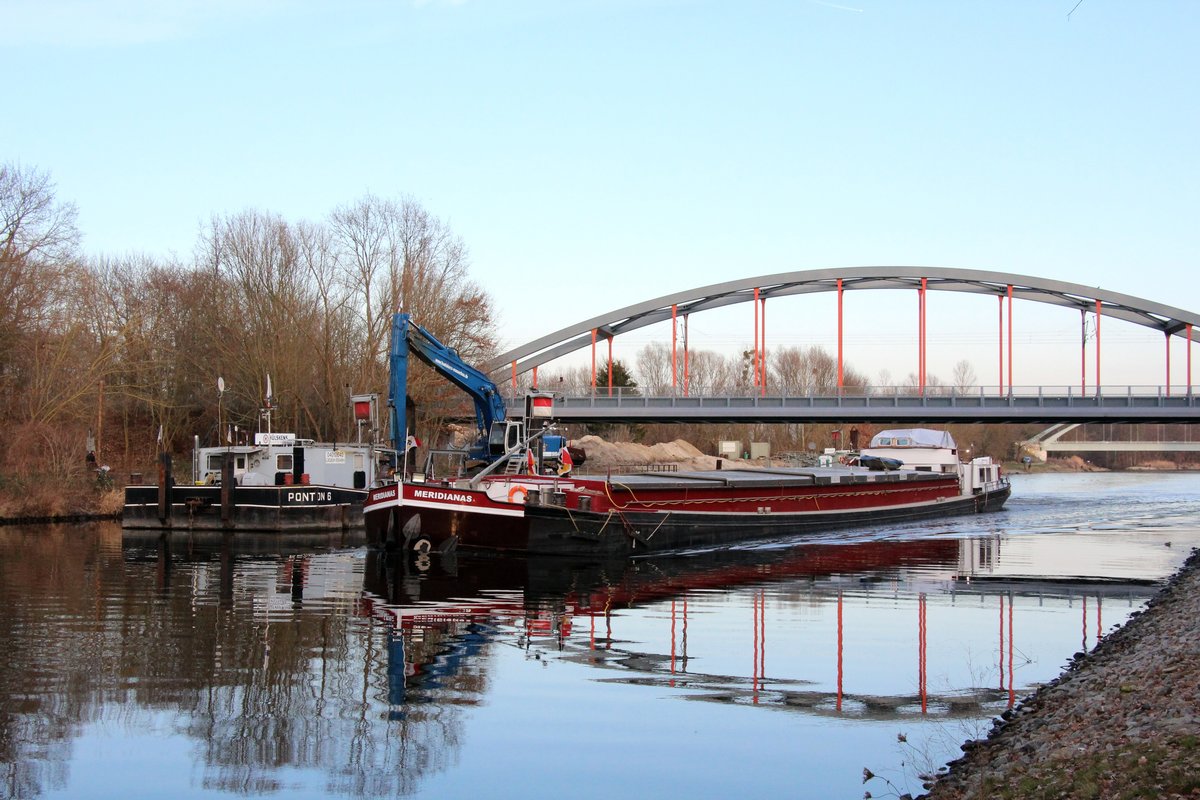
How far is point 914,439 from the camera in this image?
183ft

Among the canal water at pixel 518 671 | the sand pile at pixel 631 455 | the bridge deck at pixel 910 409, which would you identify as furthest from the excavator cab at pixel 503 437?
the sand pile at pixel 631 455

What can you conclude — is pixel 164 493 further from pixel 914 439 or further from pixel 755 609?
pixel 914 439

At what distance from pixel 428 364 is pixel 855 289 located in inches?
2039

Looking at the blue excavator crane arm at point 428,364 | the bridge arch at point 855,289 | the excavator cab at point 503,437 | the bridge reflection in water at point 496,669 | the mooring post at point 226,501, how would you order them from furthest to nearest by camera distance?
1. the bridge arch at point 855,289
2. the mooring post at point 226,501
3. the excavator cab at point 503,437
4. the blue excavator crane arm at point 428,364
5. the bridge reflection in water at point 496,669

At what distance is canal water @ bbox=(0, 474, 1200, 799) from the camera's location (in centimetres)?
1084

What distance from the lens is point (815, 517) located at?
39906 millimetres

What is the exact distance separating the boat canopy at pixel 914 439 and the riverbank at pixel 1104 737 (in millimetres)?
40419

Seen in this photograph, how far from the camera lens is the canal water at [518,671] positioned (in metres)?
10.8

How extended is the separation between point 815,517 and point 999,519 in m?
12.5

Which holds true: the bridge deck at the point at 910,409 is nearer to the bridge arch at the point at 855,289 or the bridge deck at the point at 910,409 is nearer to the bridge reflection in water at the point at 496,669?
the bridge arch at the point at 855,289

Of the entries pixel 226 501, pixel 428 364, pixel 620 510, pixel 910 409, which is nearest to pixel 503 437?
pixel 428 364

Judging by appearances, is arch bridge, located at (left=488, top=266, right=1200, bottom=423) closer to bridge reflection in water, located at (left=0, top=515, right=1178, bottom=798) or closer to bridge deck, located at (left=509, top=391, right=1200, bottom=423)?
bridge deck, located at (left=509, top=391, right=1200, bottom=423)

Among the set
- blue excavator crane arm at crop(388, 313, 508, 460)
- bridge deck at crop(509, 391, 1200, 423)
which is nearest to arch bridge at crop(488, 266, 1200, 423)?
bridge deck at crop(509, 391, 1200, 423)

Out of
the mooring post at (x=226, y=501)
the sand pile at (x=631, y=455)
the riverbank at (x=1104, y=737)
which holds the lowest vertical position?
the riverbank at (x=1104, y=737)
